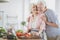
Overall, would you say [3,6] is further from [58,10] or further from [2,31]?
[2,31]

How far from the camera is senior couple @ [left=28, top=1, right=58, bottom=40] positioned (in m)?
1.67

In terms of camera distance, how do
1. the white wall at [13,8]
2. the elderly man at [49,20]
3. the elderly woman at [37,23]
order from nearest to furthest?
the elderly woman at [37,23] → the elderly man at [49,20] → the white wall at [13,8]

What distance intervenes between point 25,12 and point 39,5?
2.56m

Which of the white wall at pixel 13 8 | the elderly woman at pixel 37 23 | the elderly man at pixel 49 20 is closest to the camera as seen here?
the elderly woman at pixel 37 23

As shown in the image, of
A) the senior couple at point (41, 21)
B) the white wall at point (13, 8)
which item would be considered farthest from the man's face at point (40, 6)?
the white wall at point (13, 8)

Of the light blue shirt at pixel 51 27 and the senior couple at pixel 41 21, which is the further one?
the light blue shirt at pixel 51 27

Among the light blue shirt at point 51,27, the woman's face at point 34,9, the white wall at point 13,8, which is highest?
the white wall at point 13,8

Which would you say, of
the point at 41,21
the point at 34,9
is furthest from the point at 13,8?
the point at 41,21

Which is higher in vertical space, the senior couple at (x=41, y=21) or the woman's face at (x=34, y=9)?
the woman's face at (x=34, y=9)

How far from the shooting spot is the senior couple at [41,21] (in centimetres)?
167

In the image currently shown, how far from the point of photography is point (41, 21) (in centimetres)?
170

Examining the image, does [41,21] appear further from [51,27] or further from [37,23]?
[51,27]

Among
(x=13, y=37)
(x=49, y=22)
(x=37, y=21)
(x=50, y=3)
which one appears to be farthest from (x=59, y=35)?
(x=50, y=3)

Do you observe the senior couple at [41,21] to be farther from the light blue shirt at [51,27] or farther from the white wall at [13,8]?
the white wall at [13,8]
